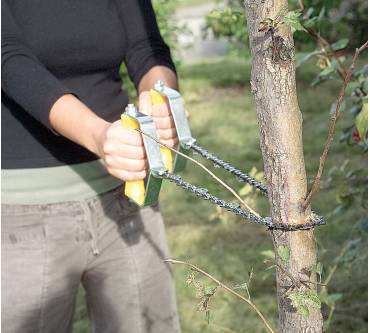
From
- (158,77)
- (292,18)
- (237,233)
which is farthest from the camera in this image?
(237,233)

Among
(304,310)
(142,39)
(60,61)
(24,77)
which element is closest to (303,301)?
(304,310)

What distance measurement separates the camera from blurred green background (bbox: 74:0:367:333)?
10.4ft

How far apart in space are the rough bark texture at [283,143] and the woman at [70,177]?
1.83 ft

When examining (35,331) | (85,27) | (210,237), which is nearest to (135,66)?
(85,27)

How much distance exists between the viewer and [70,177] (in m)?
1.91

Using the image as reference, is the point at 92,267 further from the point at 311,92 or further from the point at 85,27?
the point at 311,92

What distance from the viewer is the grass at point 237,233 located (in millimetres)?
3479

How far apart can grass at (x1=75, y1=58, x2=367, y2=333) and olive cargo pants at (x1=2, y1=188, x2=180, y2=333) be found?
9.0 inches

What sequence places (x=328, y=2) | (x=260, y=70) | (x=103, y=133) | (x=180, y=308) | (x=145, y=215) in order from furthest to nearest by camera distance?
(x=180, y=308), (x=328, y=2), (x=145, y=215), (x=103, y=133), (x=260, y=70)

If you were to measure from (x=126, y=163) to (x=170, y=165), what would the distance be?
0.57 ft

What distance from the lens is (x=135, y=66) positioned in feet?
6.77

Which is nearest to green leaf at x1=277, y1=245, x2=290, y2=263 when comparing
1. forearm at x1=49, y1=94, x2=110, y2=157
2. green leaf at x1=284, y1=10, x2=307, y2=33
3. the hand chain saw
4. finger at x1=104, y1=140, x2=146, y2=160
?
the hand chain saw

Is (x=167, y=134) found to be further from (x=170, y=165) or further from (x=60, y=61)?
(x=60, y=61)

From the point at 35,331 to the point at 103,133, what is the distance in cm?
62
